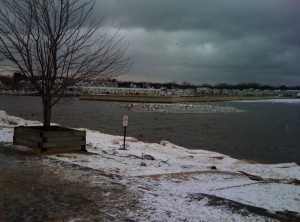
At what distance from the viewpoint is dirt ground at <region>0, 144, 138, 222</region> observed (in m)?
6.47

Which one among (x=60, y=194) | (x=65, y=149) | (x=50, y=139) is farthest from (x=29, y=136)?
(x=60, y=194)

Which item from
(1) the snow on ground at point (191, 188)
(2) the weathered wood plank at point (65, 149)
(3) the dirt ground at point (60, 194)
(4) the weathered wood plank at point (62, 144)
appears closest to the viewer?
(3) the dirt ground at point (60, 194)

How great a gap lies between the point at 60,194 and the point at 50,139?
4.98 meters

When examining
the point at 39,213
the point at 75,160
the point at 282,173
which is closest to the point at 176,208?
the point at 39,213

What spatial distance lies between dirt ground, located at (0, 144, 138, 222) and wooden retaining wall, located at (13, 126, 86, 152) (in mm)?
1727

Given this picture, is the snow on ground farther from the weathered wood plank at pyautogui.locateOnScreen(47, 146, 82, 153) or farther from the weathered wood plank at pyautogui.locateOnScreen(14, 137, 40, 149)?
the weathered wood plank at pyautogui.locateOnScreen(14, 137, 40, 149)

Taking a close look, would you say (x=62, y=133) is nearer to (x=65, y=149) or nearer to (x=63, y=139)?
(x=63, y=139)

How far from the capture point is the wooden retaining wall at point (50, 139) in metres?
12.4

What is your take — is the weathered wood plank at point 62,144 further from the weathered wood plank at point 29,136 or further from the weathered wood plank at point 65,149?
the weathered wood plank at point 29,136

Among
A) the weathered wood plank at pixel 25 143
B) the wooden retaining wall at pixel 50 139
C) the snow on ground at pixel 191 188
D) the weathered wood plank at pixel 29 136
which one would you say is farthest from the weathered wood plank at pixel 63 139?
the snow on ground at pixel 191 188

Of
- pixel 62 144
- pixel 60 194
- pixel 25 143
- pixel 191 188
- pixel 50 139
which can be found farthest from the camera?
pixel 25 143

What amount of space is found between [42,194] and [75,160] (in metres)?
3.80

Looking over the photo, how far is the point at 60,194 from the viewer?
767 cm

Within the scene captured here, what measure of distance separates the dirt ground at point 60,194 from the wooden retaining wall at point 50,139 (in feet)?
5.67
